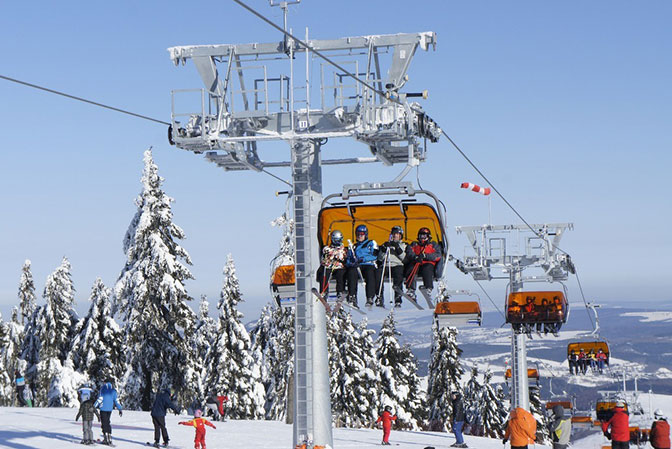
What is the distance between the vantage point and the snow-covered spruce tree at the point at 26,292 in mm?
61469

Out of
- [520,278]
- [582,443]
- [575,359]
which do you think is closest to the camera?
[582,443]

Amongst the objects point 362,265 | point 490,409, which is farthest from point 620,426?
point 490,409

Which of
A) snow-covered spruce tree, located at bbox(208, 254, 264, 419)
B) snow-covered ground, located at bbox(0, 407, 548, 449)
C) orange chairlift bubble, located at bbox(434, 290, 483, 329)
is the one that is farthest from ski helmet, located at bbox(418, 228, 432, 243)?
snow-covered spruce tree, located at bbox(208, 254, 264, 419)

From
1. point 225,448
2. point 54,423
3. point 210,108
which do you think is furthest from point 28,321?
point 210,108

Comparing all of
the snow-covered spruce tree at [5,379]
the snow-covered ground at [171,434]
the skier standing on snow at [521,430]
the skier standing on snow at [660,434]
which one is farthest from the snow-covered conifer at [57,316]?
the skier standing on snow at [521,430]

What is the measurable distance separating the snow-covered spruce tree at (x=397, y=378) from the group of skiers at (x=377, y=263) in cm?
4046

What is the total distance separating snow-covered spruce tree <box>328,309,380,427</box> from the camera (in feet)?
188

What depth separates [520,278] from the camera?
4084cm

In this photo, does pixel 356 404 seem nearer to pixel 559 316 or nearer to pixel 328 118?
pixel 559 316

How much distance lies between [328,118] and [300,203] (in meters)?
1.81

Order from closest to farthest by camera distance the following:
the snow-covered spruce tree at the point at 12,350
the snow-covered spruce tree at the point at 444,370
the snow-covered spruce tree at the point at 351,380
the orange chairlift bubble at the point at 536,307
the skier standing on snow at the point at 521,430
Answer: the skier standing on snow at the point at 521,430, the orange chairlift bubble at the point at 536,307, the snow-covered spruce tree at the point at 351,380, the snow-covered spruce tree at the point at 12,350, the snow-covered spruce tree at the point at 444,370

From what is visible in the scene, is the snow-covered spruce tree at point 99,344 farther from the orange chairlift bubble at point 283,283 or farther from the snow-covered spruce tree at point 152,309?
the orange chairlift bubble at point 283,283

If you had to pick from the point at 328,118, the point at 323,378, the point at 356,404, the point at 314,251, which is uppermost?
the point at 328,118

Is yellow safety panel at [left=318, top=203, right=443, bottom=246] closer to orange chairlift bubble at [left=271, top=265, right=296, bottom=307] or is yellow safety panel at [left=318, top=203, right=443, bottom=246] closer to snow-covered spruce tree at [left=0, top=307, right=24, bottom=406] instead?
orange chairlift bubble at [left=271, top=265, right=296, bottom=307]
